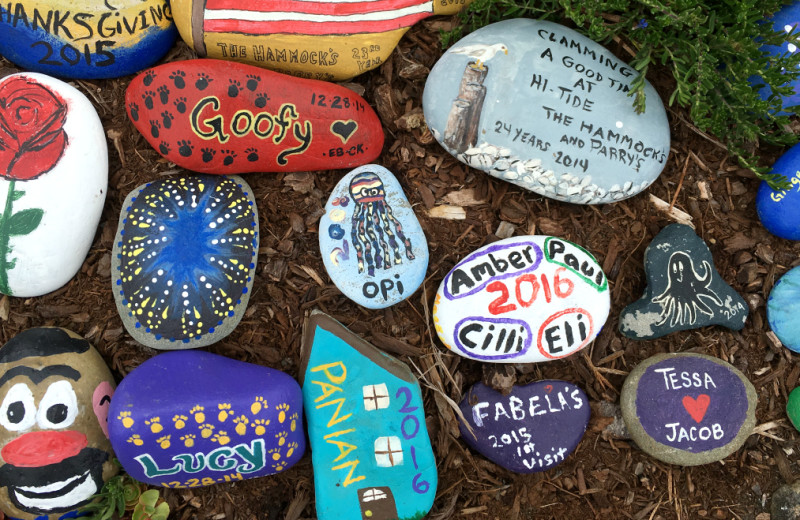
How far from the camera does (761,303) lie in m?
2.02

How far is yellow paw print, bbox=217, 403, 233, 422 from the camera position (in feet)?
5.72

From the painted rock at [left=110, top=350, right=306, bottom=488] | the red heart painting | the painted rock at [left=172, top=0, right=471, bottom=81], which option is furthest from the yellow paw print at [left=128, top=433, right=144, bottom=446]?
the red heart painting

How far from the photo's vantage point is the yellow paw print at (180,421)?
1.72m

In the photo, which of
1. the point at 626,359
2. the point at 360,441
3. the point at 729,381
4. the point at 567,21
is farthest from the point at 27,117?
the point at 729,381

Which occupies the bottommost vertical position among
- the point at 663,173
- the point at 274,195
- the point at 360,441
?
the point at 360,441

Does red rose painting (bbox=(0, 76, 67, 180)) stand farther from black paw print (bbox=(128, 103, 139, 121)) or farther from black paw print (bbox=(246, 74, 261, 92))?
black paw print (bbox=(246, 74, 261, 92))

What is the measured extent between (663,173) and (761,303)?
0.57 metres

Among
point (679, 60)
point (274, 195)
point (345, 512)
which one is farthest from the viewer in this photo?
point (274, 195)

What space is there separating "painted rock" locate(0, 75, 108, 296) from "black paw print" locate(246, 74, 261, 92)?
1.73 ft

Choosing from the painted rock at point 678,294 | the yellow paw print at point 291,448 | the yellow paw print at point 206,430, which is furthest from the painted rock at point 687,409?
the yellow paw print at point 206,430

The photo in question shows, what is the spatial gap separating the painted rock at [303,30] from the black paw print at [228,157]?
31 cm

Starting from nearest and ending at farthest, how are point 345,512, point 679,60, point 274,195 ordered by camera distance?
point 679,60 → point 345,512 → point 274,195

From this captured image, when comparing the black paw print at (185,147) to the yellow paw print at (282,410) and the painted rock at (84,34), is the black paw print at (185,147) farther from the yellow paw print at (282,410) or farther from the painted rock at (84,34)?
the yellow paw print at (282,410)

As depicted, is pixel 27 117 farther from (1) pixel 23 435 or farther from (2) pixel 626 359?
(2) pixel 626 359
